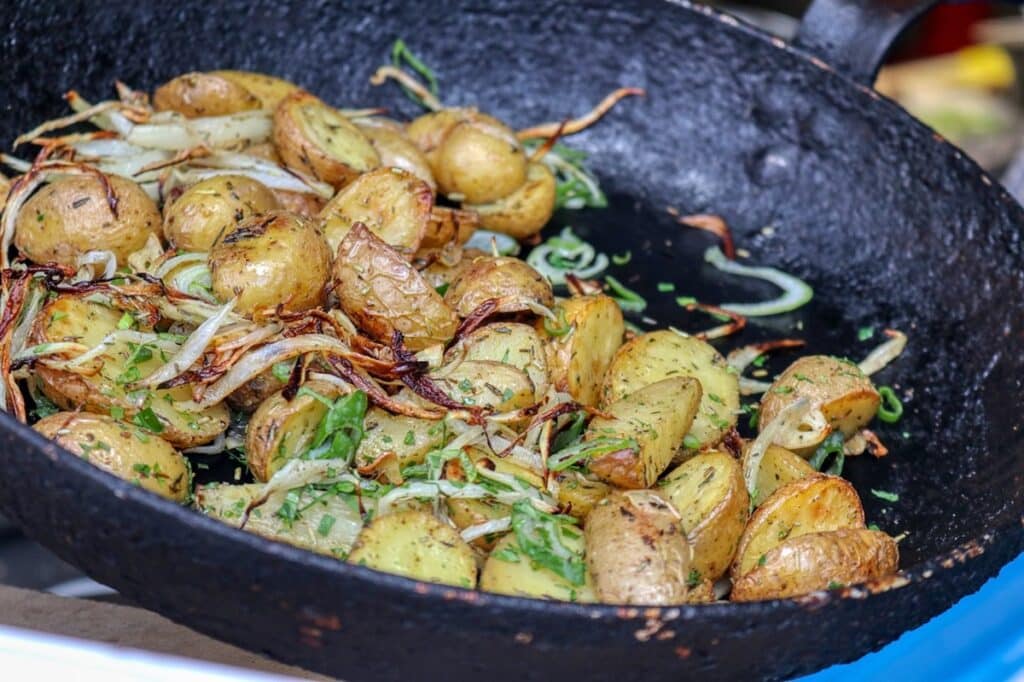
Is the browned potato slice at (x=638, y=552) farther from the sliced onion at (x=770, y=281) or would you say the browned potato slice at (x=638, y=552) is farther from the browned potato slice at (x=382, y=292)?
the sliced onion at (x=770, y=281)

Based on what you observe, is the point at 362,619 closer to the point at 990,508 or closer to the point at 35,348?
the point at 35,348

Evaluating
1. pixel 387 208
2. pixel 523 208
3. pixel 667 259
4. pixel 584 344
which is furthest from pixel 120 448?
pixel 667 259

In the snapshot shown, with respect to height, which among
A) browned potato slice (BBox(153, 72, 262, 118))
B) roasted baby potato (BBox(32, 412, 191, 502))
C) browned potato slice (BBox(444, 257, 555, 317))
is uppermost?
browned potato slice (BBox(153, 72, 262, 118))

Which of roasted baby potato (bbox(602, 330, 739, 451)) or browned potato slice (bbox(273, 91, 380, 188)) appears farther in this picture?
browned potato slice (bbox(273, 91, 380, 188))

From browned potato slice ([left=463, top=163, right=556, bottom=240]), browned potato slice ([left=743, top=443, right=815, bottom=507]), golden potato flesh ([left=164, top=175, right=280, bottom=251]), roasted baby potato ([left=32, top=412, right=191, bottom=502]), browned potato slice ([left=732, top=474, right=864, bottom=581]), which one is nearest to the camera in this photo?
roasted baby potato ([left=32, top=412, right=191, bottom=502])

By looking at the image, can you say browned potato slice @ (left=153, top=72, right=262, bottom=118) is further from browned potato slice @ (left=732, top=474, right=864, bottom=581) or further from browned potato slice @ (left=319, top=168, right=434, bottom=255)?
browned potato slice @ (left=732, top=474, right=864, bottom=581)

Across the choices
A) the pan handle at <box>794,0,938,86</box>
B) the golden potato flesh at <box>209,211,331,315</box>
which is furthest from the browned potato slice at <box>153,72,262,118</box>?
the pan handle at <box>794,0,938,86</box>

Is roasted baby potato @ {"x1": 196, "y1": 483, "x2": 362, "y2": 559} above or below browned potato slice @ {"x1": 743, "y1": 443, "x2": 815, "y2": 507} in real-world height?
below
